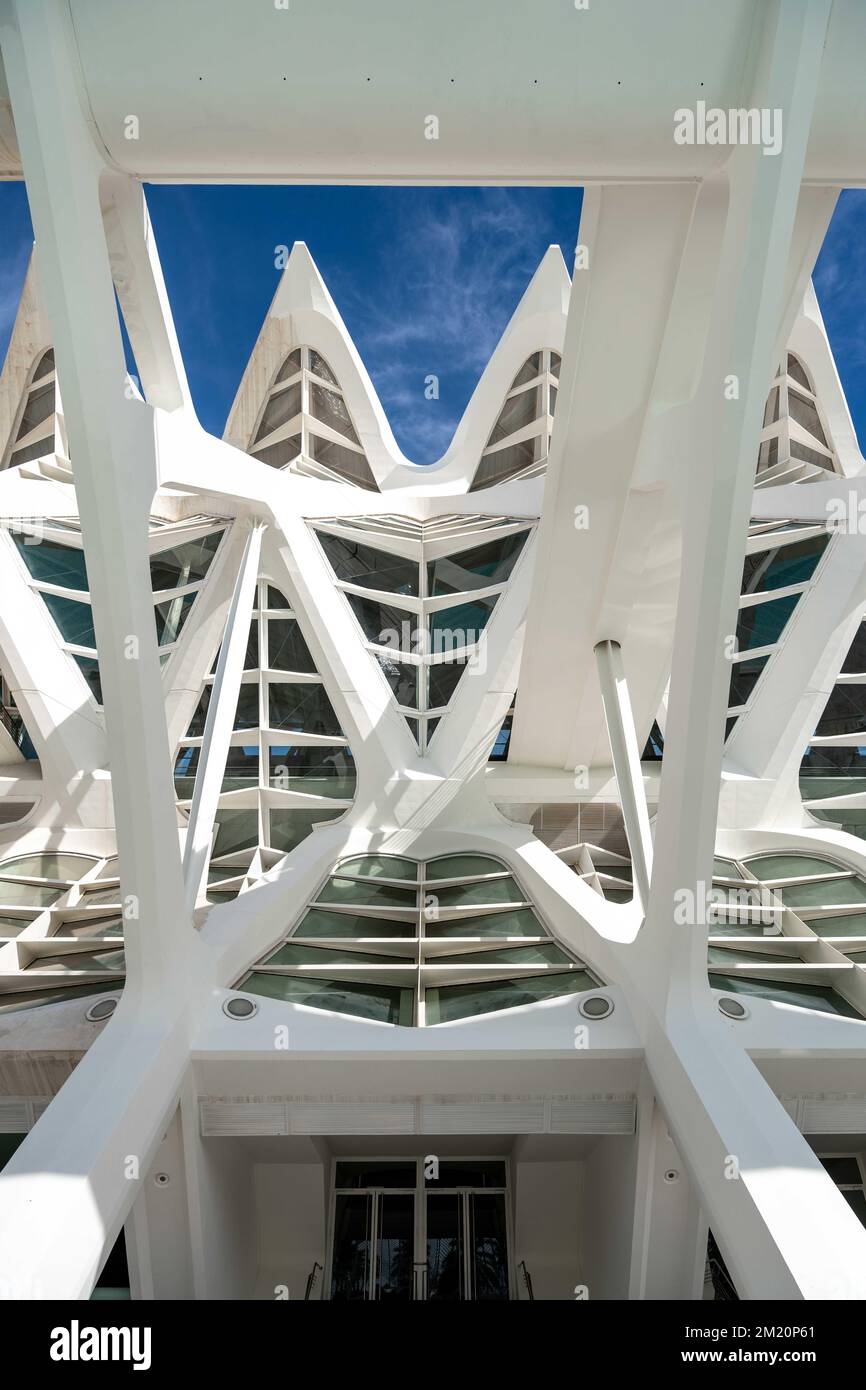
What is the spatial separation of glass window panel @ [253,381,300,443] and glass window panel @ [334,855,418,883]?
1994 centimetres

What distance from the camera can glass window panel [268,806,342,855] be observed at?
13664 mm

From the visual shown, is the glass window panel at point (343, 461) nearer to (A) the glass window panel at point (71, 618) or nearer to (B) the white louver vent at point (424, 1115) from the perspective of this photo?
(A) the glass window panel at point (71, 618)

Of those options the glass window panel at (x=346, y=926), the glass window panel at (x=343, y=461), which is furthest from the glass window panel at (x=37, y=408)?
the glass window panel at (x=346, y=926)

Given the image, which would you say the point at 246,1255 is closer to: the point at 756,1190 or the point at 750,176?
the point at 756,1190

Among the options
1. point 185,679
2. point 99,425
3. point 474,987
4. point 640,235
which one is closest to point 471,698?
point 185,679

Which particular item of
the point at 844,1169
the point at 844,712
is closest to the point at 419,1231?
the point at 844,1169

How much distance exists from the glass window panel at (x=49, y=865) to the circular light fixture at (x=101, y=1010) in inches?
224

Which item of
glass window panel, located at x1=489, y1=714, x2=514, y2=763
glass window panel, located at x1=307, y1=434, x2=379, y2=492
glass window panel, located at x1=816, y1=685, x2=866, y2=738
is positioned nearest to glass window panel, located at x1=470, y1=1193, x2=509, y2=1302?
glass window panel, located at x1=489, y1=714, x2=514, y2=763

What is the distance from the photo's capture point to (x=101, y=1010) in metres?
7.65

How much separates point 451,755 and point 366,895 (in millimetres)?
4008

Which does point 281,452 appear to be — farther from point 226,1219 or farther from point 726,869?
point 226,1219

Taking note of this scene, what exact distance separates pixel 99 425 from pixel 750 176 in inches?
195

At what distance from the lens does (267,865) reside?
41.7 feet

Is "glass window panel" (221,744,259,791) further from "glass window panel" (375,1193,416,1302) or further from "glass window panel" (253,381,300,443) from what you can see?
"glass window panel" (253,381,300,443)
